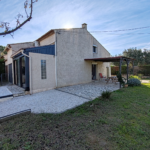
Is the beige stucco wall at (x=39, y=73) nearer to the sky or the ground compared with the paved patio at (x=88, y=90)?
nearer to the sky

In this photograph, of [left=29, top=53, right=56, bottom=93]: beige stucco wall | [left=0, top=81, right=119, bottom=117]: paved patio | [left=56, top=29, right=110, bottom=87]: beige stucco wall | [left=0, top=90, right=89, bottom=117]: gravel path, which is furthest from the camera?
[left=56, top=29, right=110, bottom=87]: beige stucco wall

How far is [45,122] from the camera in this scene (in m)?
3.28

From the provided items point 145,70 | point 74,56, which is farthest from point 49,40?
point 145,70

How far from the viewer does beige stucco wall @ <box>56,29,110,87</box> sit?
365 inches

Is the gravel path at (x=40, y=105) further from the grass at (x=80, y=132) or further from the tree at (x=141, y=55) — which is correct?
the tree at (x=141, y=55)

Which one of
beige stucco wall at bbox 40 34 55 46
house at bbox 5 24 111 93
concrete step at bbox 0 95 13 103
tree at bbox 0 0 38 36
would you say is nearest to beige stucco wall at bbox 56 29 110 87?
house at bbox 5 24 111 93

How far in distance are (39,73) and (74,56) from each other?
4229 millimetres

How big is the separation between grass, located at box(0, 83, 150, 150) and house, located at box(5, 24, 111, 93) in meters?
4.42

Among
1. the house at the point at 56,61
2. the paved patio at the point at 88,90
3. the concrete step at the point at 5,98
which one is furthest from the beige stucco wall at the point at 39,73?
the concrete step at the point at 5,98

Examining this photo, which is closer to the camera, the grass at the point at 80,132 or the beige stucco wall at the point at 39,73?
the grass at the point at 80,132

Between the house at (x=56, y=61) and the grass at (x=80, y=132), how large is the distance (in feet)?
14.5

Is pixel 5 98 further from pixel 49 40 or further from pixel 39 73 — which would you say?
pixel 49 40

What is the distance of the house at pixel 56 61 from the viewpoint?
7.38 meters

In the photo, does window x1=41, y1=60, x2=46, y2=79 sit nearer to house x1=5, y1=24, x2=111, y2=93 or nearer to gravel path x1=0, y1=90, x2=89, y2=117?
house x1=5, y1=24, x2=111, y2=93
